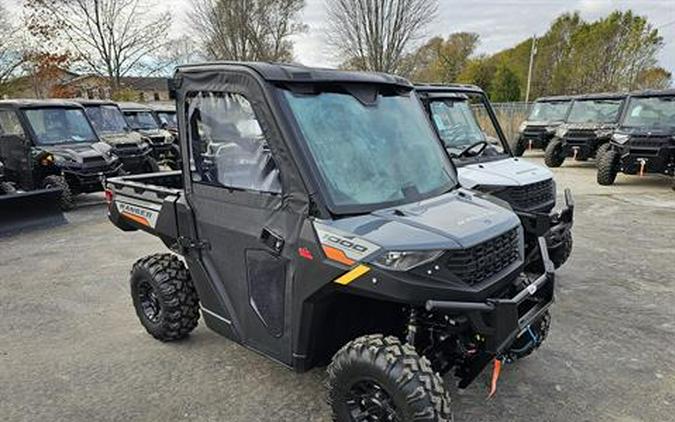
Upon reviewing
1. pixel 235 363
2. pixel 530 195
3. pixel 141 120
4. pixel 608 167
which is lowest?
pixel 235 363

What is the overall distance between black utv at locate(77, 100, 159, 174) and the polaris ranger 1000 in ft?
23.3

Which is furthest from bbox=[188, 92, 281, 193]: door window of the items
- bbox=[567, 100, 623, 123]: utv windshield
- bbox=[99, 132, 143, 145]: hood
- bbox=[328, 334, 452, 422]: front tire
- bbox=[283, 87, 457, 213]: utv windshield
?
bbox=[567, 100, 623, 123]: utv windshield

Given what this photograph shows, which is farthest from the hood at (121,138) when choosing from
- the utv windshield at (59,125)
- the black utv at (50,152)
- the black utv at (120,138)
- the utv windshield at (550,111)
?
the utv windshield at (550,111)

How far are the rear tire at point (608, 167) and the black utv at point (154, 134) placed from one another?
32.3 ft

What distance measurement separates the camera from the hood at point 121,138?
34.4 ft

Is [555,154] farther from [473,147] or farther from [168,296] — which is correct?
[168,296]

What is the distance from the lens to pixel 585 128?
13414mm

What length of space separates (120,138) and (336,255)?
975 centimetres

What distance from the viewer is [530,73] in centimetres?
3102

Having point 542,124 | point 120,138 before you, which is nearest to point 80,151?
point 120,138

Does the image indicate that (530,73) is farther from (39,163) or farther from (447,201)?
(447,201)

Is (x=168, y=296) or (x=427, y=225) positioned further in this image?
(x=168, y=296)

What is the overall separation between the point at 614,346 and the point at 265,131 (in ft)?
10.3

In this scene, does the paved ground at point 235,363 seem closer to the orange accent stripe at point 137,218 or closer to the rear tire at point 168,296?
the rear tire at point 168,296
